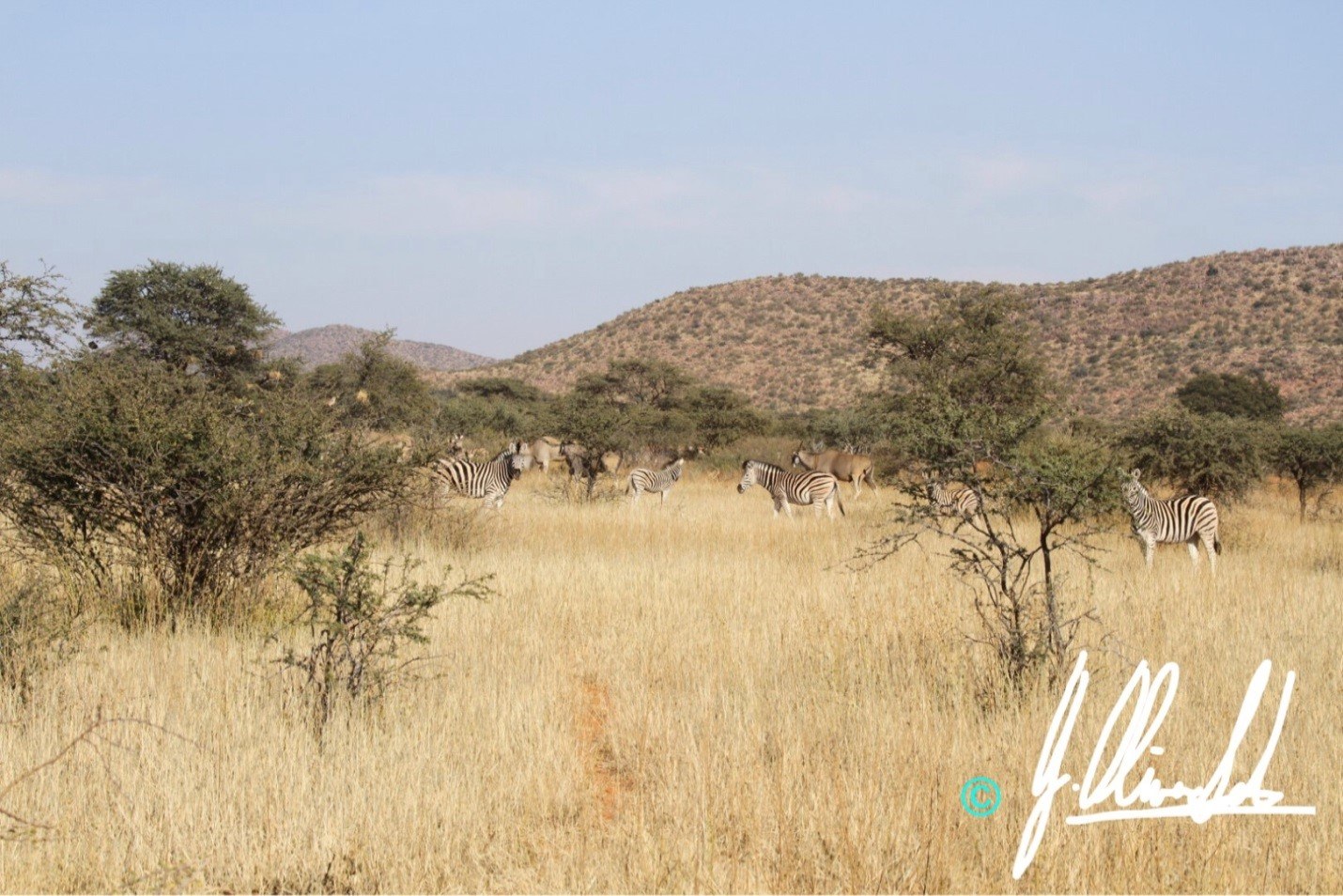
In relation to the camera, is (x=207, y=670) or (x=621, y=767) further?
(x=207, y=670)

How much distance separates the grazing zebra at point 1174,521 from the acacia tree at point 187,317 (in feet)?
66.4

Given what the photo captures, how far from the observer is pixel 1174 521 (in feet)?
42.6

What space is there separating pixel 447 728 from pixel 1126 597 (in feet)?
20.7

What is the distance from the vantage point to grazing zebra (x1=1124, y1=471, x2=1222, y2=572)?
41.7 ft

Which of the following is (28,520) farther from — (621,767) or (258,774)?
(621,767)

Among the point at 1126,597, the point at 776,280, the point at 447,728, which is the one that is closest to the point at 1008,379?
the point at 1126,597

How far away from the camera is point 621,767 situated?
5230 mm

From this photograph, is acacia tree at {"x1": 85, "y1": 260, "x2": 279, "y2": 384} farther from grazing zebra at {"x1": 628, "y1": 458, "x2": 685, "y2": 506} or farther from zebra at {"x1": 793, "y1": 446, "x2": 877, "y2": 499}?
zebra at {"x1": 793, "y1": 446, "x2": 877, "y2": 499}

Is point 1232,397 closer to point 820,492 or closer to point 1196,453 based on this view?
point 1196,453

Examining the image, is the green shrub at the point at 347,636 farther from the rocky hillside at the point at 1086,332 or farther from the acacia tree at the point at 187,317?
the rocky hillside at the point at 1086,332

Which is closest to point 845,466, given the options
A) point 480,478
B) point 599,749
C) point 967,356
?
point 967,356
